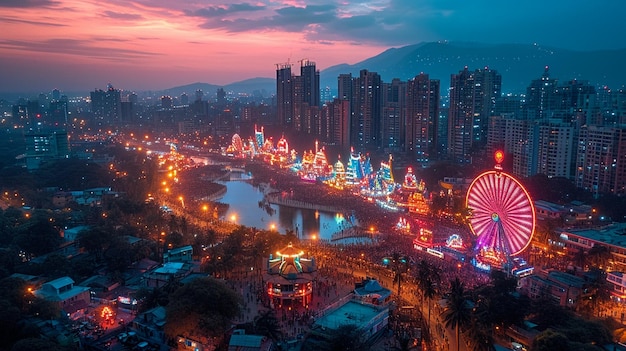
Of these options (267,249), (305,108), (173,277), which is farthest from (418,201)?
(305,108)

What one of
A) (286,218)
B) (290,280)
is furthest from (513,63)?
(290,280)

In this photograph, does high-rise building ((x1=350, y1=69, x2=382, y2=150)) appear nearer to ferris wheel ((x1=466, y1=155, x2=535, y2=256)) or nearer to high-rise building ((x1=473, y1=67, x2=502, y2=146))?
high-rise building ((x1=473, y1=67, x2=502, y2=146))

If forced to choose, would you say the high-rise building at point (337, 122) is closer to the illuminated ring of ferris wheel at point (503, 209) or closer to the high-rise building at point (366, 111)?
the high-rise building at point (366, 111)

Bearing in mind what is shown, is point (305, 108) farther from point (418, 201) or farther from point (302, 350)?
point (302, 350)

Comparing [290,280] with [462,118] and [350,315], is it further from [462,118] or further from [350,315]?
[462,118]

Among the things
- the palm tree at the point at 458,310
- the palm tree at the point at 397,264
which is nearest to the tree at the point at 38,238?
the palm tree at the point at 397,264

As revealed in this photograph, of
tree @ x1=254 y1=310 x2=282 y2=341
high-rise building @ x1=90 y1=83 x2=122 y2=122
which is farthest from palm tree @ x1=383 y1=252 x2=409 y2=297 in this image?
high-rise building @ x1=90 y1=83 x2=122 y2=122
